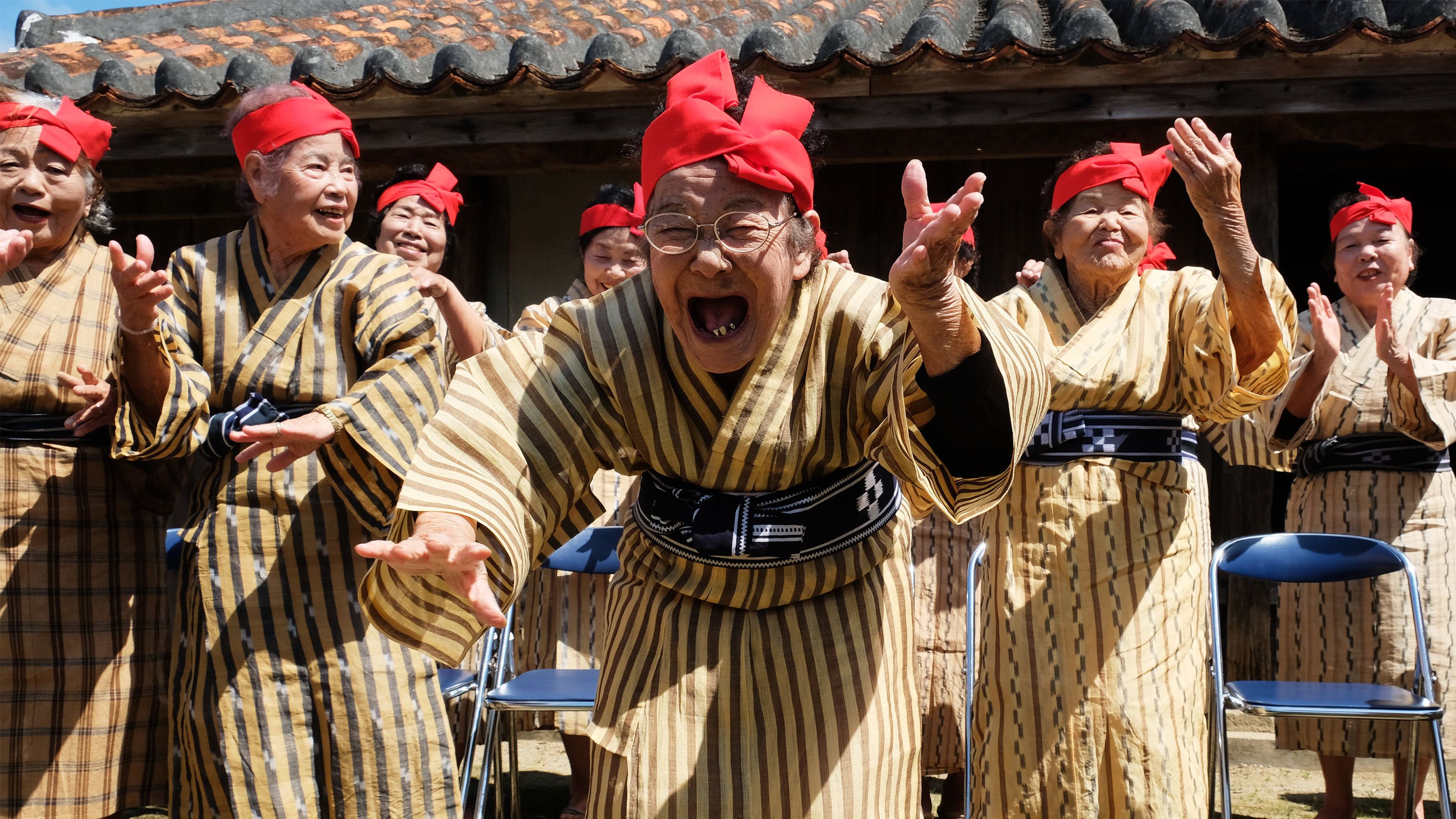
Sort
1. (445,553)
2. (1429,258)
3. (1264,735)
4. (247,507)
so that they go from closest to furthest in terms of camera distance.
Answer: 1. (445,553)
2. (247,507)
3. (1264,735)
4. (1429,258)

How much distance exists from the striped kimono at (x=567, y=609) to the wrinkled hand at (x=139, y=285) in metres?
1.86

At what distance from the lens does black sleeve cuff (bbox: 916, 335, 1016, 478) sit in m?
2.09

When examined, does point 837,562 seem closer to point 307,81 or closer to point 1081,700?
point 1081,700

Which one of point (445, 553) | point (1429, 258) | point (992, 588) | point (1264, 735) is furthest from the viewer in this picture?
point (1429, 258)

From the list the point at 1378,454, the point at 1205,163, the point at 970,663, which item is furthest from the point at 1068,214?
the point at 1378,454

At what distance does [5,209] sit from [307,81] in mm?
2509

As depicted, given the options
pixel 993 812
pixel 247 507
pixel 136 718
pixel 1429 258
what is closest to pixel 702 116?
pixel 247 507

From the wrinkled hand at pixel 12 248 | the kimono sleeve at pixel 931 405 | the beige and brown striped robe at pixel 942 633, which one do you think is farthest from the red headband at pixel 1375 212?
the wrinkled hand at pixel 12 248

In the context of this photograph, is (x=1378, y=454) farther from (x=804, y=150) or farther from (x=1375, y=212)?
(x=804, y=150)

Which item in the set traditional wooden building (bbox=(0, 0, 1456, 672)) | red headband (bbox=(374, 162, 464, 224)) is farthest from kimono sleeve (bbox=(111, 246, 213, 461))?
traditional wooden building (bbox=(0, 0, 1456, 672))

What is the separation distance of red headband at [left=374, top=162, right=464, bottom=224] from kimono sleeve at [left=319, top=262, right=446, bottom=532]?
5.37 feet

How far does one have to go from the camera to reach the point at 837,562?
2.40 meters

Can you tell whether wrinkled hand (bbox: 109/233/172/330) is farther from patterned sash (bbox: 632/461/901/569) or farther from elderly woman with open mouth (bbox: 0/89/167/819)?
patterned sash (bbox: 632/461/901/569)

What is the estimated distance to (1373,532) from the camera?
507cm
